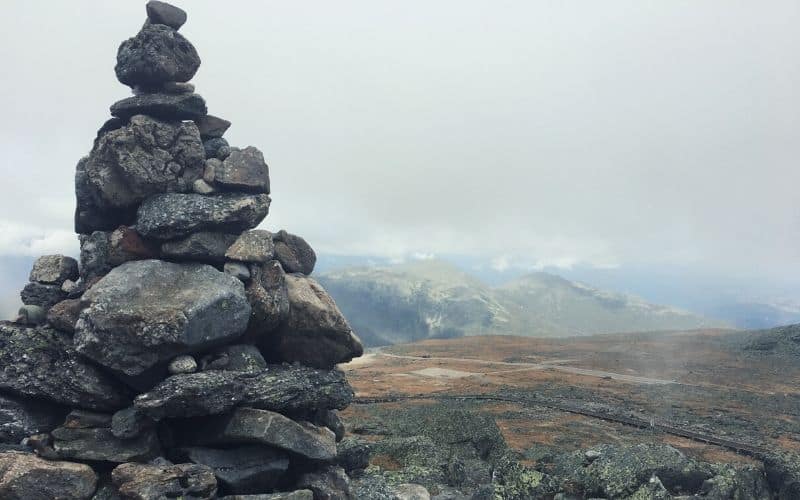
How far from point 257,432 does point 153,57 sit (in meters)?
18.8

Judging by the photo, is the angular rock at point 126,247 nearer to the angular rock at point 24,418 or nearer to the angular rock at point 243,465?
the angular rock at point 24,418

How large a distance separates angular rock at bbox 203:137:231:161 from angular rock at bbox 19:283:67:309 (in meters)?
9.58

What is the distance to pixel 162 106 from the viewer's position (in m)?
23.7

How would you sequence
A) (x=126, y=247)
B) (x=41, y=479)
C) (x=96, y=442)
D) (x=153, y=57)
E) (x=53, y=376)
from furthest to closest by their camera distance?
(x=153, y=57)
(x=126, y=247)
(x=53, y=376)
(x=96, y=442)
(x=41, y=479)

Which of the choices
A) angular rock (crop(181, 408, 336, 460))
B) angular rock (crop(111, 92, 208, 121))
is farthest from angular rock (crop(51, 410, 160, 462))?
angular rock (crop(111, 92, 208, 121))

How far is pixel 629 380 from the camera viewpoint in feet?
322

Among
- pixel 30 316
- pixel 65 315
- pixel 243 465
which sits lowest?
pixel 243 465

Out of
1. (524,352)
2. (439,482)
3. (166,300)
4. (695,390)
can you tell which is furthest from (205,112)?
(524,352)

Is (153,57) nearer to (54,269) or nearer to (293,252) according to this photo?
(54,269)

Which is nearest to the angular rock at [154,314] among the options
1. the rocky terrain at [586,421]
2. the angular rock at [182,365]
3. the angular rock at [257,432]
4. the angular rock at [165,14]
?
the angular rock at [182,365]

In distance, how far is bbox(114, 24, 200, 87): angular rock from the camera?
2372 cm

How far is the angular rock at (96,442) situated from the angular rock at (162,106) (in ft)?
46.8

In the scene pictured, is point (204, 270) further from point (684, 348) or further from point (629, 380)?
point (684, 348)

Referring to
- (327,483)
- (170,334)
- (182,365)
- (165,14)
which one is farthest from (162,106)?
(327,483)
